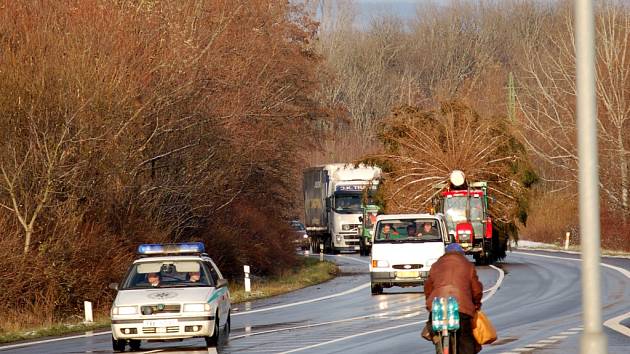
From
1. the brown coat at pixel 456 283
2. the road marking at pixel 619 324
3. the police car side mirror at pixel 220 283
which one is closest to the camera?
the brown coat at pixel 456 283

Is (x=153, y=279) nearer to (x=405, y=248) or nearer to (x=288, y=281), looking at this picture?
(x=405, y=248)

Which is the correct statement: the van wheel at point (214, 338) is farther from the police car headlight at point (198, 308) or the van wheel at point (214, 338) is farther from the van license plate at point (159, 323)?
the van license plate at point (159, 323)

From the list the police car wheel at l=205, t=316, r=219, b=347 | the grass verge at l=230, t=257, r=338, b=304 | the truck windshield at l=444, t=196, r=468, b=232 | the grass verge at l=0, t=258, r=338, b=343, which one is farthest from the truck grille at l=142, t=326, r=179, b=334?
the truck windshield at l=444, t=196, r=468, b=232

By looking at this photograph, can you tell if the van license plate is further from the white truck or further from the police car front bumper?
the white truck

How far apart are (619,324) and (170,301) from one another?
288 inches

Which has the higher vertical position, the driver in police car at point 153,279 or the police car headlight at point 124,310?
the driver in police car at point 153,279

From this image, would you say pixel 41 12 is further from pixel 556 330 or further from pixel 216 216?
pixel 556 330

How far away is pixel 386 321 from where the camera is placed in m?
26.0

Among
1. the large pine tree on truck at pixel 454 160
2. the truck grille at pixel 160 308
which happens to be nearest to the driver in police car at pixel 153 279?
the truck grille at pixel 160 308

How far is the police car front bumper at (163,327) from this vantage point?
71.1 ft

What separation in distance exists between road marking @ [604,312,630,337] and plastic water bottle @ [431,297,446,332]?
27.2ft

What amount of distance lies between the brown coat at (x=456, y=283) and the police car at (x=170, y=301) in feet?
26.1

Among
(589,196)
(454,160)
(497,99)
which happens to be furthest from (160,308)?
(497,99)

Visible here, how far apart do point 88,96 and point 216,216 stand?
39.4 feet
